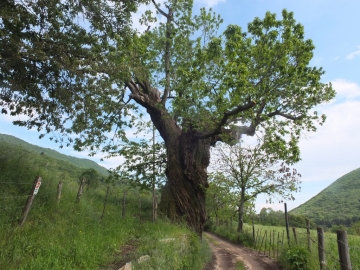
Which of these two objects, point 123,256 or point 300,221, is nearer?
point 123,256

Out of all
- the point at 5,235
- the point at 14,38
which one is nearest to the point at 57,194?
the point at 5,235

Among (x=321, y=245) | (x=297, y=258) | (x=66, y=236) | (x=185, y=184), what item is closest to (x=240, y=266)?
(x=297, y=258)

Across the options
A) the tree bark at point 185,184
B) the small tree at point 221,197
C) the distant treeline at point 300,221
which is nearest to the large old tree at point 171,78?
the tree bark at point 185,184

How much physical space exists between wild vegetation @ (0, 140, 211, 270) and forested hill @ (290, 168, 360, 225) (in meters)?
33.5

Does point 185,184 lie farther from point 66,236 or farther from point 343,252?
point 343,252

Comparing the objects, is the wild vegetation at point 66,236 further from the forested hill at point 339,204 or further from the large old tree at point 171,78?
the forested hill at point 339,204

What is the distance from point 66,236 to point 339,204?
4693cm

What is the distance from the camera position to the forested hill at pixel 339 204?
3666 centimetres

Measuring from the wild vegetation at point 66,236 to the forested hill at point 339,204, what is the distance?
110 feet

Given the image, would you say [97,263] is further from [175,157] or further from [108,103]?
[175,157]

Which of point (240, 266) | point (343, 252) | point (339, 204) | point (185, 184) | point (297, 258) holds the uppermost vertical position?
point (339, 204)

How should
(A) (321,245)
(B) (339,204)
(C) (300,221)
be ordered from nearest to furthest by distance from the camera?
(A) (321,245) < (B) (339,204) < (C) (300,221)

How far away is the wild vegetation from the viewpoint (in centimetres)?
529

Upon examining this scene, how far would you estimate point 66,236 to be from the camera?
6668 millimetres
